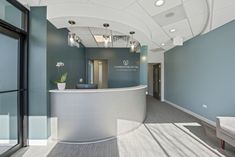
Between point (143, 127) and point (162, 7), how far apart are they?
127 inches

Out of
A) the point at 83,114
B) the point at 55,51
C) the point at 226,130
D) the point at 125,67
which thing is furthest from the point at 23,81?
the point at 125,67

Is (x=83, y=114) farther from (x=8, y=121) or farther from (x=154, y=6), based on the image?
(x=154, y=6)

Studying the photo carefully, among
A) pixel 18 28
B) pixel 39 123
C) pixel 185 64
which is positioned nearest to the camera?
pixel 18 28

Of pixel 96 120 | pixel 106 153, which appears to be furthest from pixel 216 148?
pixel 96 120

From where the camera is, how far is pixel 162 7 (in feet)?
11.4

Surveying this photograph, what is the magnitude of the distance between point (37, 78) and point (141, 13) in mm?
2856

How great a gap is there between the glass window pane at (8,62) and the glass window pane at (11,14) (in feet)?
1.02

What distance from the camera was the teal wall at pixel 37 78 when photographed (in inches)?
134

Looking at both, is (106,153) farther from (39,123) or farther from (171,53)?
(171,53)

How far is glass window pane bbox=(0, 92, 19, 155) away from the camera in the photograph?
2928 mm

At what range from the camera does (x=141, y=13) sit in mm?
3777

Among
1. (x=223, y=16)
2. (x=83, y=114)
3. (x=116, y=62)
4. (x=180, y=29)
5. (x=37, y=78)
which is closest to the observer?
(x=37, y=78)

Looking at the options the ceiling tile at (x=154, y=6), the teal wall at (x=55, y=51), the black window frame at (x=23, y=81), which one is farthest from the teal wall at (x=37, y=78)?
the ceiling tile at (x=154, y=6)

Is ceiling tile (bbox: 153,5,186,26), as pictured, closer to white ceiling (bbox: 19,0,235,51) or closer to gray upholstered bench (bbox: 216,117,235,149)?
white ceiling (bbox: 19,0,235,51)
